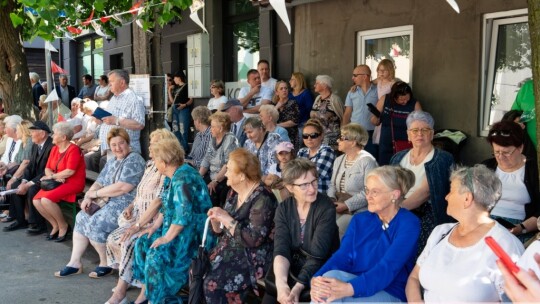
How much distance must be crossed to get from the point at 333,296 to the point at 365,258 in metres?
0.39

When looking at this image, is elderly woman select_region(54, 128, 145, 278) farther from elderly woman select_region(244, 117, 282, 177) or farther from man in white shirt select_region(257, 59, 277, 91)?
man in white shirt select_region(257, 59, 277, 91)

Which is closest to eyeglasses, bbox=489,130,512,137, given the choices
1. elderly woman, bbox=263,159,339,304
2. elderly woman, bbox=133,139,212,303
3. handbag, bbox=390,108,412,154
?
elderly woman, bbox=263,159,339,304

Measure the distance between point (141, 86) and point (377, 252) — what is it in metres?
4.25

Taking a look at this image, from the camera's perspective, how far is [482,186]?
11.0 ft

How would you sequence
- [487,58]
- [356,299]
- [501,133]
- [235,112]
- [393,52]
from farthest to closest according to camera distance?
[393,52] < [235,112] < [487,58] < [501,133] < [356,299]

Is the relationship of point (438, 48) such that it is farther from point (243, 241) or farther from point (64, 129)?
point (64, 129)

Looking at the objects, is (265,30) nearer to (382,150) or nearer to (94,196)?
(382,150)

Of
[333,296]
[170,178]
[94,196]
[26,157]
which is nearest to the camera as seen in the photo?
[333,296]

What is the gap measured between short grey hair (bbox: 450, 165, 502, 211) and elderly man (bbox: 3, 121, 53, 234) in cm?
664

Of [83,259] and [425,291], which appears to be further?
[83,259]

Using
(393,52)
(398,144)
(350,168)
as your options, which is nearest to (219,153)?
(398,144)

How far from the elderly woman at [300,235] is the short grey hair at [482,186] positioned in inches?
39.2

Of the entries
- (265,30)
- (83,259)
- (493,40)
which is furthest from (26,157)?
(493,40)

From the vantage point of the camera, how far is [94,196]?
6.51 m
